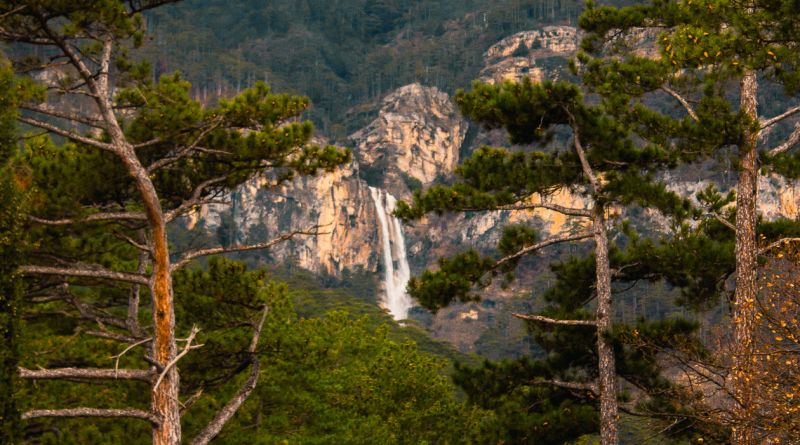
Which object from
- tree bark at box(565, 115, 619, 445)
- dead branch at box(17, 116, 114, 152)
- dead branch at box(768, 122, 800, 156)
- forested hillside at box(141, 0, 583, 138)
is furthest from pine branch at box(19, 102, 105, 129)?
forested hillside at box(141, 0, 583, 138)

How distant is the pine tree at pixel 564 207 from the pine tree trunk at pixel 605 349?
16 mm

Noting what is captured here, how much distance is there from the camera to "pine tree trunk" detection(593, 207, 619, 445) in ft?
39.6

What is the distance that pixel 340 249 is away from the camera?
122 metres

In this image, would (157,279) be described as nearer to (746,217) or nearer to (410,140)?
(746,217)

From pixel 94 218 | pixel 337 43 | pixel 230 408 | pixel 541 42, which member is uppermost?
pixel 94 218

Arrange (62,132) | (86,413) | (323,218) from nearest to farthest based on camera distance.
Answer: (86,413) → (62,132) → (323,218)

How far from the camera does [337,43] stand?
6914 inches

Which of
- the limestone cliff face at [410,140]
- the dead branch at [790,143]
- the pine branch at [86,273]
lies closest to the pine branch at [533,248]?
the dead branch at [790,143]

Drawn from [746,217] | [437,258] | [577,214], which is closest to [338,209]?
[437,258]

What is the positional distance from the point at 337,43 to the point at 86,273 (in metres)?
171

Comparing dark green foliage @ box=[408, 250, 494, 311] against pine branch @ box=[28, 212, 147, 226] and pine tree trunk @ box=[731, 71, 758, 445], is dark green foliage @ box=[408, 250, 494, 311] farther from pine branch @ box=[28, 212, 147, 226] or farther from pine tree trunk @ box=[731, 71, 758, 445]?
pine branch @ box=[28, 212, 147, 226]

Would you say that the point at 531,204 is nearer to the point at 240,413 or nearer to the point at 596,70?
the point at 596,70

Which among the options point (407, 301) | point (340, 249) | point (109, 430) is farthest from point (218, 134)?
point (340, 249)

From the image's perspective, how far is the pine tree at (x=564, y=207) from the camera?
40.5ft
